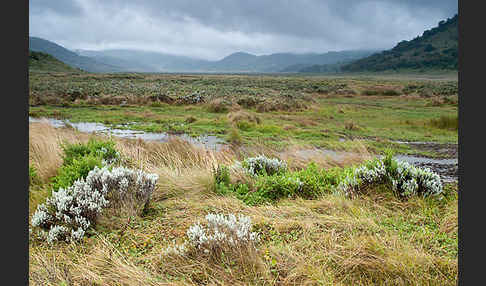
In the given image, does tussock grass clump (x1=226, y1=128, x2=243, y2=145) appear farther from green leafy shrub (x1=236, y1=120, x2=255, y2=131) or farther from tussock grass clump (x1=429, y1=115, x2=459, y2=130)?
tussock grass clump (x1=429, y1=115, x2=459, y2=130)

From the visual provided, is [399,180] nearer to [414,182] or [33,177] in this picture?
[414,182]

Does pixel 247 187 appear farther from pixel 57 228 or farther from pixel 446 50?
pixel 446 50

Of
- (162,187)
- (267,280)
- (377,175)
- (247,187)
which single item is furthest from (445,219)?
(162,187)

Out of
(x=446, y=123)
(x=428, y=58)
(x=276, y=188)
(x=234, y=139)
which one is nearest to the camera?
(x=276, y=188)

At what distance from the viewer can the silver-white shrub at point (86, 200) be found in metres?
3.53

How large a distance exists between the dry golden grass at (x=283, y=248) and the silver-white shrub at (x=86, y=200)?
0.19m

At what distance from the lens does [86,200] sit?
369 centimetres

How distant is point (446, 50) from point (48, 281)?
19322 centimetres

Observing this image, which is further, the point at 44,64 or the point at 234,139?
the point at 44,64

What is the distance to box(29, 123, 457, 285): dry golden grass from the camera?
8.58ft

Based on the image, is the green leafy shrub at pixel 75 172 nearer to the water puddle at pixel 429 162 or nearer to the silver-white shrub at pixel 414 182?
the silver-white shrub at pixel 414 182

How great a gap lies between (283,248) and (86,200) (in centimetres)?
249

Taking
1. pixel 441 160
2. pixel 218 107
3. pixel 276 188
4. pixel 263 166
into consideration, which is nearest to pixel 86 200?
pixel 276 188

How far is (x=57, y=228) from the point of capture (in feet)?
11.2
